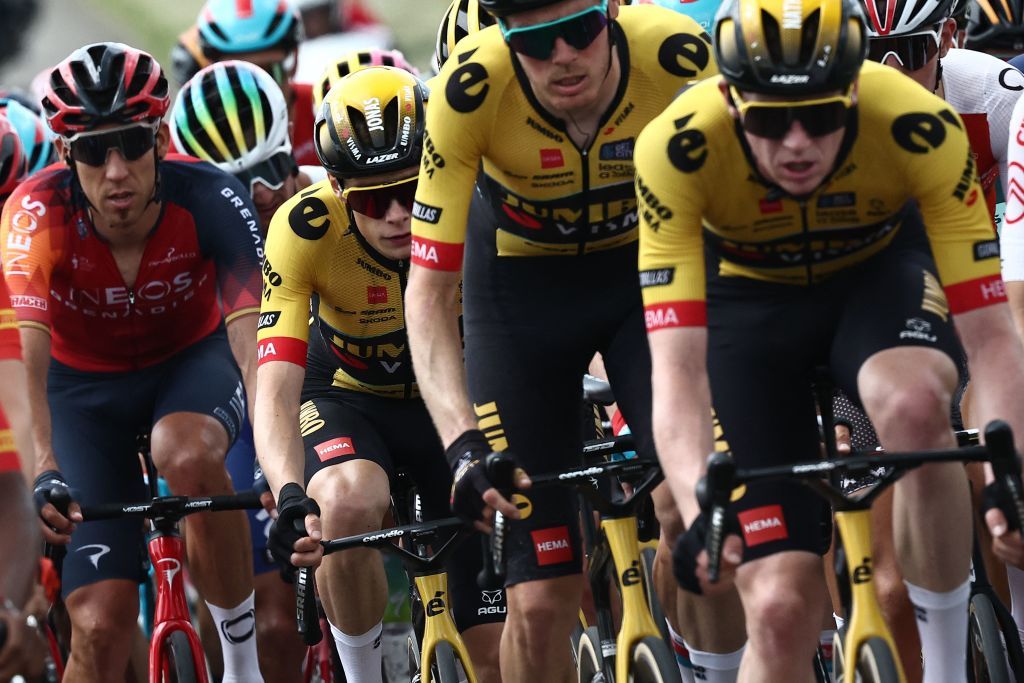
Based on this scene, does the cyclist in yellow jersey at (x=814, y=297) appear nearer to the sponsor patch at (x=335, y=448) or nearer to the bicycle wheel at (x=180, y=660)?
the sponsor patch at (x=335, y=448)

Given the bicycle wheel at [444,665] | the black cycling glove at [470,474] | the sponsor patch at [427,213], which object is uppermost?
the sponsor patch at [427,213]

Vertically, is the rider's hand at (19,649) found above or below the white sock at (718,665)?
above

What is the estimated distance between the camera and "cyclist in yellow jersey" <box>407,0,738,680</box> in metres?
5.90

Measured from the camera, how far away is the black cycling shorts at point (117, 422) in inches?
301

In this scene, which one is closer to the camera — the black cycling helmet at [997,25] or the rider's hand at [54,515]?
the rider's hand at [54,515]

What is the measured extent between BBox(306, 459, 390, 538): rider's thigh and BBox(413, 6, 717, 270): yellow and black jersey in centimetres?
108

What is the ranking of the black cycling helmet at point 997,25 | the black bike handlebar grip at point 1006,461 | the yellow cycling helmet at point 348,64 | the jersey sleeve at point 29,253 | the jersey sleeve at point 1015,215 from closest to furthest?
the black bike handlebar grip at point 1006,461
the jersey sleeve at point 1015,215
the jersey sleeve at point 29,253
the black cycling helmet at point 997,25
the yellow cycling helmet at point 348,64

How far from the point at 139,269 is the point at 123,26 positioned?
12.5 metres

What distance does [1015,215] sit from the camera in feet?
19.7

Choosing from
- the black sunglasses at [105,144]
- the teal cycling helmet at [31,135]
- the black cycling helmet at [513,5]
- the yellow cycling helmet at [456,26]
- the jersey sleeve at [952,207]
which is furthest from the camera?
the teal cycling helmet at [31,135]

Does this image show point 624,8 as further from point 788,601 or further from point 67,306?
point 67,306

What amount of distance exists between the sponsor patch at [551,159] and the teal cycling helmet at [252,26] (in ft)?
18.9

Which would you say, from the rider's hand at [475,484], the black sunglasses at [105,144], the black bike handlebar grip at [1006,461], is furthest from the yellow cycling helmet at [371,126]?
the black bike handlebar grip at [1006,461]

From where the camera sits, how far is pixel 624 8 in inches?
248
